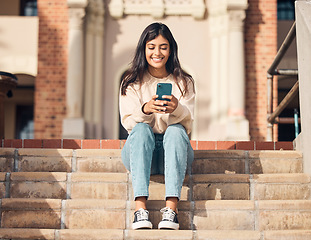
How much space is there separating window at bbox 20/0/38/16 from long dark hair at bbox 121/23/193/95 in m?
9.83

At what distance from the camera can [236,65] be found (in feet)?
27.9

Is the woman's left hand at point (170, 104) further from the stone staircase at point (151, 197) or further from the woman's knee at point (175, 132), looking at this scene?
the stone staircase at point (151, 197)

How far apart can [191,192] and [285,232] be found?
2.20 feet

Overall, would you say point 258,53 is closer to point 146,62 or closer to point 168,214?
point 146,62

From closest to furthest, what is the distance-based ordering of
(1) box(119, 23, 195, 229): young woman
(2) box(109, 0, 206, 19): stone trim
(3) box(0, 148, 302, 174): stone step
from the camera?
(1) box(119, 23, 195, 229): young woman, (3) box(0, 148, 302, 174): stone step, (2) box(109, 0, 206, 19): stone trim

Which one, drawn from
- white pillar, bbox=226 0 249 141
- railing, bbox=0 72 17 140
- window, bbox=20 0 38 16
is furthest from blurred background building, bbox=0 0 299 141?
window, bbox=20 0 38 16

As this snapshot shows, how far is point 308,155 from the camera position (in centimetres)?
352

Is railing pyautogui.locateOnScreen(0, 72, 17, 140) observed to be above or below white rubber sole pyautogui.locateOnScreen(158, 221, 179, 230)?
above

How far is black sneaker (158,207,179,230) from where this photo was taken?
279 cm

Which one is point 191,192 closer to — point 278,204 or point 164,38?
point 278,204

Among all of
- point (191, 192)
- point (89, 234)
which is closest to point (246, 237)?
point (191, 192)

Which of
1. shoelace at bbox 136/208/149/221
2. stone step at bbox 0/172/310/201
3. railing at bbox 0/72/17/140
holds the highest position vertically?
railing at bbox 0/72/17/140

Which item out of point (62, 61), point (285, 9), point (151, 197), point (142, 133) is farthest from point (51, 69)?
point (285, 9)

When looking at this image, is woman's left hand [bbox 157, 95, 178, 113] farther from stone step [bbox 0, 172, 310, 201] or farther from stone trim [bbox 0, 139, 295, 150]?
stone trim [bbox 0, 139, 295, 150]
